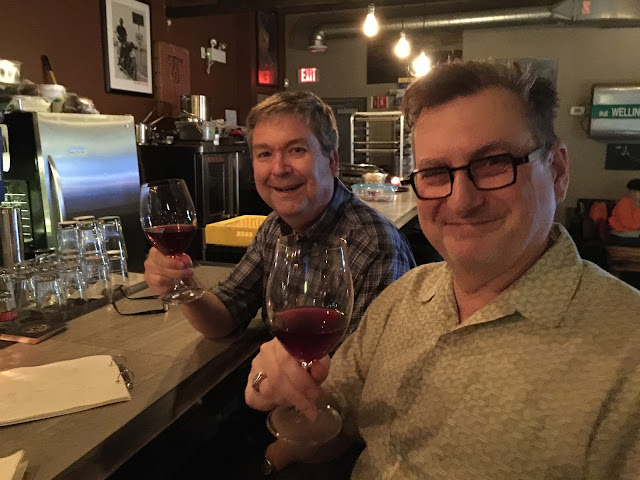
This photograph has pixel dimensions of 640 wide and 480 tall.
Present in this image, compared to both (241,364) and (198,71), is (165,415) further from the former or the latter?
(198,71)

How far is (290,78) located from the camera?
7844mm

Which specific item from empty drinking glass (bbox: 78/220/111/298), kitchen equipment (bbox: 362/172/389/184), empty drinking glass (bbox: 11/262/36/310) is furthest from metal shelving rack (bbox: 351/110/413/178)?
empty drinking glass (bbox: 11/262/36/310)

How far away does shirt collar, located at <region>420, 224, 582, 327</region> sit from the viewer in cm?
91

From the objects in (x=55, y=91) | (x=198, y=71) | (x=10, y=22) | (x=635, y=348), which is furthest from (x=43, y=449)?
(x=198, y=71)

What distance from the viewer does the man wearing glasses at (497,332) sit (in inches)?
32.2

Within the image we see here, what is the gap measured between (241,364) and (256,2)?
4244 millimetres

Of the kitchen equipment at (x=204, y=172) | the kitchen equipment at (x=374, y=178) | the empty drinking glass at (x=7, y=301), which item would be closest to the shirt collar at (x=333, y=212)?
the empty drinking glass at (x=7, y=301)

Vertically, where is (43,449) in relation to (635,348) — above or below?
below

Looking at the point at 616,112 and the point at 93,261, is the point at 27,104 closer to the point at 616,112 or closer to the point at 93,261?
the point at 93,261

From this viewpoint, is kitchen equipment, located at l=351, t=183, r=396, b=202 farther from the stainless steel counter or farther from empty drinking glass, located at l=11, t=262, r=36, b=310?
empty drinking glass, located at l=11, t=262, r=36, b=310

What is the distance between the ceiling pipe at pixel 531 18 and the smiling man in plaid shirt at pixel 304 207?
5.36 meters

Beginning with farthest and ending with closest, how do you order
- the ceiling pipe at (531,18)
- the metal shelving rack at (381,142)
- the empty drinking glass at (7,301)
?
1. the metal shelving rack at (381,142)
2. the ceiling pipe at (531,18)
3. the empty drinking glass at (7,301)

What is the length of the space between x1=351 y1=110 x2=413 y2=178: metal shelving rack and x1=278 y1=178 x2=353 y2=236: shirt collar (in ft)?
13.4

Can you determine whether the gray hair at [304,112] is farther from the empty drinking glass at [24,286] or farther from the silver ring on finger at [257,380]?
the silver ring on finger at [257,380]
